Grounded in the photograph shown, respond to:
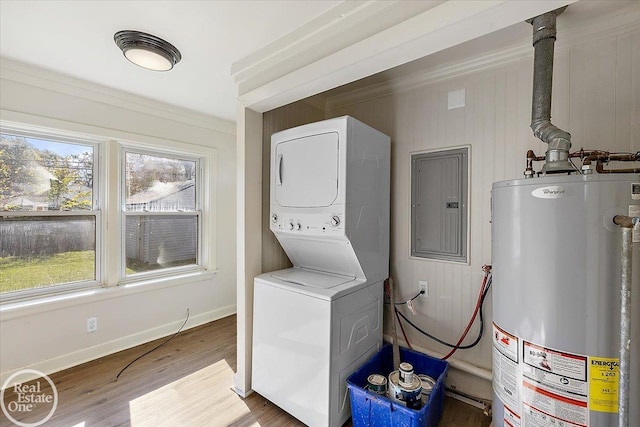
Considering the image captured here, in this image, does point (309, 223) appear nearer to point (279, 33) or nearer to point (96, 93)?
point (279, 33)

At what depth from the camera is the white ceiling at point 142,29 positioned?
1.52 metres

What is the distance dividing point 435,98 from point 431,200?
30.1 inches

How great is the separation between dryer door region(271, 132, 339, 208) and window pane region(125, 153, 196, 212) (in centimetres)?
176

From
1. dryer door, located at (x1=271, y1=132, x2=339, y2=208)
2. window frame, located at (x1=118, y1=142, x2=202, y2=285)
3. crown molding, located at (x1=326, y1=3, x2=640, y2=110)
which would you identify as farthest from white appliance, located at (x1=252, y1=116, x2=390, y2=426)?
window frame, located at (x1=118, y1=142, x2=202, y2=285)

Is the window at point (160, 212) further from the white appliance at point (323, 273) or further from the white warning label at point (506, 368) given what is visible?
the white warning label at point (506, 368)

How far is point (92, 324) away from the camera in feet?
8.37

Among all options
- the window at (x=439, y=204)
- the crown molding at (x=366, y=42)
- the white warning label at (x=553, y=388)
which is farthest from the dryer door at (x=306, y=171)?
the white warning label at (x=553, y=388)

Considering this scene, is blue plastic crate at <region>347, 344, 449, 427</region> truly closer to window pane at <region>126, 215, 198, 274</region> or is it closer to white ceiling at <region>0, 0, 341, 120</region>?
white ceiling at <region>0, 0, 341, 120</region>

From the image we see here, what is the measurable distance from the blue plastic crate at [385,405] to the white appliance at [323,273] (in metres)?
0.07

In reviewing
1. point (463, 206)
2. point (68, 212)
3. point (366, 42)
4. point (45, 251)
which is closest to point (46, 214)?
point (68, 212)

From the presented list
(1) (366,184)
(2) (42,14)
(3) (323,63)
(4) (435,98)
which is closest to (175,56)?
(2) (42,14)

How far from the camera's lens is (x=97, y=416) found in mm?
1864

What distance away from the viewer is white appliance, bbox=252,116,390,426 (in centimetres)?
170

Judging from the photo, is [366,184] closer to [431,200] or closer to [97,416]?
[431,200]
